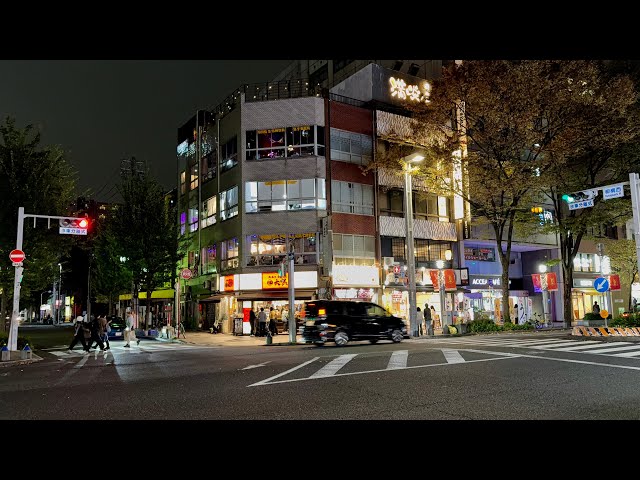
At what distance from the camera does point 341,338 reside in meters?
21.4

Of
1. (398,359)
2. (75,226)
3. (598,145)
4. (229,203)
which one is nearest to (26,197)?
(75,226)

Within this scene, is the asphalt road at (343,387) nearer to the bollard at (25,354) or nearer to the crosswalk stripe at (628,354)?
the crosswalk stripe at (628,354)

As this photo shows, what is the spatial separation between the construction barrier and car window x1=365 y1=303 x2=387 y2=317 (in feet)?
A: 28.3

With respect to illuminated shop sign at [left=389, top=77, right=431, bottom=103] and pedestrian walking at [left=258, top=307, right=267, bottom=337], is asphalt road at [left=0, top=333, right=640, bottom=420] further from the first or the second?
illuminated shop sign at [left=389, top=77, right=431, bottom=103]

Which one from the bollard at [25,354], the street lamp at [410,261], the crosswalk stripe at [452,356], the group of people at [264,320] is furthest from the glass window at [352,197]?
the bollard at [25,354]

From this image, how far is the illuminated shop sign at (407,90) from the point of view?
38219 mm

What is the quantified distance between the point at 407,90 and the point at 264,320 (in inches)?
801

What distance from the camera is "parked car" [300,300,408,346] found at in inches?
841

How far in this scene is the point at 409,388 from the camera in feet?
33.1

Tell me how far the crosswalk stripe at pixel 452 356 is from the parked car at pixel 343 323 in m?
4.86

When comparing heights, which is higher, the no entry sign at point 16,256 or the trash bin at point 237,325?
the no entry sign at point 16,256

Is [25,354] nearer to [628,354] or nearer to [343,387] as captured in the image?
[343,387]

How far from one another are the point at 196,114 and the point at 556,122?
27.7 m

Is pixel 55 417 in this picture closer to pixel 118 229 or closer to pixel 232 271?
Result: pixel 232 271
